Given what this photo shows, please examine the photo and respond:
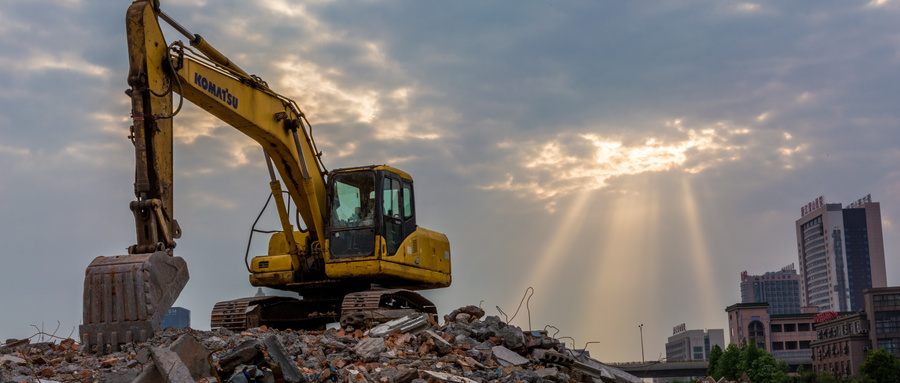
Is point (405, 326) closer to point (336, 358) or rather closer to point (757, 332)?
point (336, 358)

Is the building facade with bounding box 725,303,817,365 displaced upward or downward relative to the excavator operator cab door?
downward

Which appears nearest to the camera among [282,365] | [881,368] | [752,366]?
[282,365]

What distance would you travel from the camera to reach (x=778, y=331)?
13800 cm

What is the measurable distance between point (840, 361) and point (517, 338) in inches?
4574

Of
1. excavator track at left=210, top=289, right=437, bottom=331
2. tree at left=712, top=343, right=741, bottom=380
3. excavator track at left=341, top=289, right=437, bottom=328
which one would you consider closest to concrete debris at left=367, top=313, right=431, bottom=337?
excavator track at left=341, top=289, right=437, bottom=328

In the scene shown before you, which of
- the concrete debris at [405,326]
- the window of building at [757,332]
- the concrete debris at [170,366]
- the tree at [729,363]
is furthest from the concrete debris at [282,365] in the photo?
the window of building at [757,332]

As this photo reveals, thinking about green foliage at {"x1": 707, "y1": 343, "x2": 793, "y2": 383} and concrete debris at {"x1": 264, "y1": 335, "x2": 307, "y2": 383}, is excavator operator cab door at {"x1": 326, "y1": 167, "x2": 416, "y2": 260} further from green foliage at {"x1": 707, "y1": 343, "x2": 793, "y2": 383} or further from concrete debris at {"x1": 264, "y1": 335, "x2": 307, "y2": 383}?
green foliage at {"x1": 707, "y1": 343, "x2": 793, "y2": 383}

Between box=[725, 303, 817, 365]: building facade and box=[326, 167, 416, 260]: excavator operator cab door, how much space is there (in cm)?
13022

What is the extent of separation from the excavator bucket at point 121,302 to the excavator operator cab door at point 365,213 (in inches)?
223

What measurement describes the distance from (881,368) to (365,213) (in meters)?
78.2

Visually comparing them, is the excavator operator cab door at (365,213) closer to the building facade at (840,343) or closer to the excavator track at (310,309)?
the excavator track at (310,309)

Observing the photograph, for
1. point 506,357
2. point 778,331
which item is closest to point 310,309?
point 506,357

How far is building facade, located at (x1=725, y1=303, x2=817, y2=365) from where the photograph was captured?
136m

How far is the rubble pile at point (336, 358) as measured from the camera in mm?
9070
